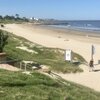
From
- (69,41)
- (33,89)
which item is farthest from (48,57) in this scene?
(69,41)

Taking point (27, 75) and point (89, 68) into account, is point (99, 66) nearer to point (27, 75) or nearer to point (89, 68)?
point (89, 68)

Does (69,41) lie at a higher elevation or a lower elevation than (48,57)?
lower

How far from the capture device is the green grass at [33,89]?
349 inches

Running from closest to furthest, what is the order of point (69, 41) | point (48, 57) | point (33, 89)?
1. point (33, 89)
2. point (48, 57)
3. point (69, 41)

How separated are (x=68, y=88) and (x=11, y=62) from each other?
5088 millimetres

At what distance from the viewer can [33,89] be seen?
31.2 feet

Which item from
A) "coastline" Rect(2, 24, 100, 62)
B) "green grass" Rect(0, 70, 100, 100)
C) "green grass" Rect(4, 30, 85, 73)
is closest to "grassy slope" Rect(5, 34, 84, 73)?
"green grass" Rect(4, 30, 85, 73)

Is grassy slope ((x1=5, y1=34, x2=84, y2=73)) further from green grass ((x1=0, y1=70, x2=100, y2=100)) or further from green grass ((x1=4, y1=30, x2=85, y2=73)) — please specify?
green grass ((x1=0, y1=70, x2=100, y2=100))

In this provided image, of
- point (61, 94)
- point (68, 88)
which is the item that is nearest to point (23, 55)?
point (68, 88)

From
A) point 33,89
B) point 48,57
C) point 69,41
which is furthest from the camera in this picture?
point 69,41

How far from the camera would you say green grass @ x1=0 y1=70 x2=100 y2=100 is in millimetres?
8875

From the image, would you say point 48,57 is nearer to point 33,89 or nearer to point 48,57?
point 48,57

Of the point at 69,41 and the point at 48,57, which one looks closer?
the point at 48,57

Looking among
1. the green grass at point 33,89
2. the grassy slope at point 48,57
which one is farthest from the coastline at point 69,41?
the green grass at point 33,89
